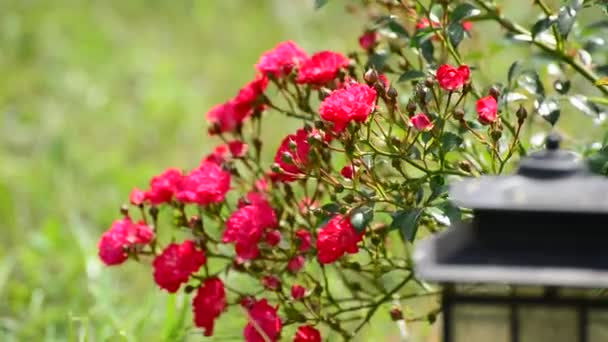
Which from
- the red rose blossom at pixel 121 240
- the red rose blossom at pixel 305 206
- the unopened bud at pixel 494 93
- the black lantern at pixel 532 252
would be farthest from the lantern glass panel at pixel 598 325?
the red rose blossom at pixel 121 240

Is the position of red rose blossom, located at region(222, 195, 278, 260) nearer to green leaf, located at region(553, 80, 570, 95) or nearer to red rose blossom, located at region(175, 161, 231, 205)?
red rose blossom, located at region(175, 161, 231, 205)

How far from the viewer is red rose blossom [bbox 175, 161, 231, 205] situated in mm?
2275

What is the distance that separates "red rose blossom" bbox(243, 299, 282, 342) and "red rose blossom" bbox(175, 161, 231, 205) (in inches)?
8.2

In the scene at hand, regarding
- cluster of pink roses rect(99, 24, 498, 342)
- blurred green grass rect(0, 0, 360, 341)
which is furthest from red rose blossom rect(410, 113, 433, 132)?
blurred green grass rect(0, 0, 360, 341)

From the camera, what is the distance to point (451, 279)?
1.43 m

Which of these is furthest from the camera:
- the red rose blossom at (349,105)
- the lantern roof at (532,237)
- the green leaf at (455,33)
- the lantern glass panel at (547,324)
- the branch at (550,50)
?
the branch at (550,50)

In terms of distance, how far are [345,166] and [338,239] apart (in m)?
0.16

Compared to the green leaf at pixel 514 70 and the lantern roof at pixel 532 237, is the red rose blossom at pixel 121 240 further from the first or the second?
the lantern roof at pixel 532 237

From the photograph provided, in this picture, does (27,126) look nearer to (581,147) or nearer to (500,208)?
(581,147)

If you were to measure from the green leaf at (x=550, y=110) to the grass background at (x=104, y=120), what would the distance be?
48 centimetres

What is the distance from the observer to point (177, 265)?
231 cm

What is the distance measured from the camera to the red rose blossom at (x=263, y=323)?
223 cm

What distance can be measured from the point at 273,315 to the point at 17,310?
138 centimetres

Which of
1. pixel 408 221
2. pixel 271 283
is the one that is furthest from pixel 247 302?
pixel 408 221
